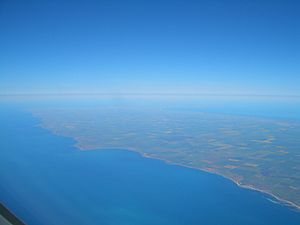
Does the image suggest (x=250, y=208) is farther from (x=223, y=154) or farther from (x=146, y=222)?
(x=223, y=154)

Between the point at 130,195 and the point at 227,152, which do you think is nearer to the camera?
the point at 130,195

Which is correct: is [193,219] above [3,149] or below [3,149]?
below

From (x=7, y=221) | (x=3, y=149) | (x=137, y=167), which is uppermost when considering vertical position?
(x=7, y=221)

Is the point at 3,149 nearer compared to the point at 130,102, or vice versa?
the point at 3,149

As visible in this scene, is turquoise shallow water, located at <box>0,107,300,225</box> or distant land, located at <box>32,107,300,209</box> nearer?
turquoise shallow water, located at <box>0,107,300,225</box>

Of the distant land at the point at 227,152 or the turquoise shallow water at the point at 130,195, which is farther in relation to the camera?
the distant land at the point at 227,152

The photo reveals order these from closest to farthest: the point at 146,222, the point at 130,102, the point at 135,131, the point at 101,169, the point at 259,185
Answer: the point at 146,222, the point at 259,185, the point at 101,169, the point at 135,131, the point at 130,102

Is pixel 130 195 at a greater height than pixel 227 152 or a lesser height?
greater

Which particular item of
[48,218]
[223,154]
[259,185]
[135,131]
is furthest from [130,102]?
[48,218]
